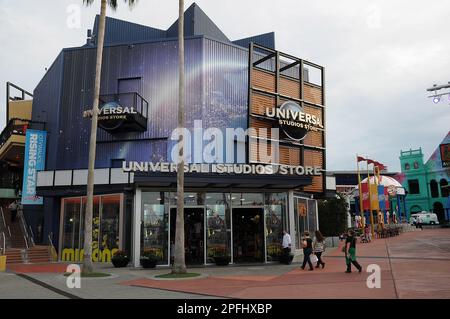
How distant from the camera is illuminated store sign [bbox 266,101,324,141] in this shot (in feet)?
88.5

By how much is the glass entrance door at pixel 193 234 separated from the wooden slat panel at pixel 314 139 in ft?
→ 36.2

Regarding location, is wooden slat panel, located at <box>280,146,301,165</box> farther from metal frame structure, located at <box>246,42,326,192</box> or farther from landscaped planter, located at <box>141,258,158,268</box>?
landscaped planter, located at <box>141,258,158,268</box>

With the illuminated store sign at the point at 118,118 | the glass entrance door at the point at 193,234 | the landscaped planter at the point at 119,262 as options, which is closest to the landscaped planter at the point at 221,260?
the glass entrance door at the point at 193,234

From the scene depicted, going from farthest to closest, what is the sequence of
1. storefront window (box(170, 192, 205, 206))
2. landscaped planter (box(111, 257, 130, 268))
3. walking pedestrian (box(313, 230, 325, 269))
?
storefront window (box(170, 192, 205, 206)), landscaped planter (box(111, 257, 130, 268)), walking pedestrian (box(313, 230, 325, 269))

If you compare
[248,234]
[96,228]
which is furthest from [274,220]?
[96,228]

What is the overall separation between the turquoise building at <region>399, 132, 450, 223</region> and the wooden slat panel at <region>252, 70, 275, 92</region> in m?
48.1

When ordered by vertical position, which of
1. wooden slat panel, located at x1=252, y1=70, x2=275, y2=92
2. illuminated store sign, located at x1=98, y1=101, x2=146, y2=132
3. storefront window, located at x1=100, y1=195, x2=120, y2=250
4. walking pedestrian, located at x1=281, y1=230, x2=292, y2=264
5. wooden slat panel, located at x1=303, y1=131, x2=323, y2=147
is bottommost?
walking pedestrian, located at x1=281, y1=230, x2=292, y2=264

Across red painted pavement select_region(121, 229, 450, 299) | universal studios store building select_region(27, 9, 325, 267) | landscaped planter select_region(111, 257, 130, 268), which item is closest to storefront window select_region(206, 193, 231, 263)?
universal studios store building select_region(27, 9, 325, 267)

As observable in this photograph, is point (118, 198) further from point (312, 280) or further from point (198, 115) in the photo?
point (312, 280)

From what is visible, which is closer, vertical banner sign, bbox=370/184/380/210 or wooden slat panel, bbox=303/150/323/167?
wooden slat panel, bbox=303/150/323/167

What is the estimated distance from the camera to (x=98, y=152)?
28.1 metres

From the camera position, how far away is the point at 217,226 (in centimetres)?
2245
